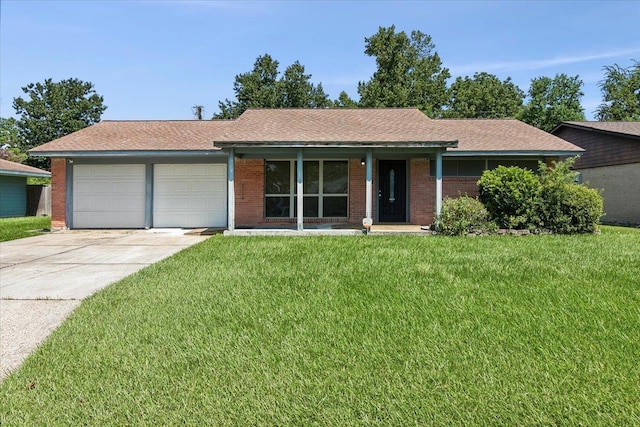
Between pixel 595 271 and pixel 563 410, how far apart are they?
→ 4345 mm

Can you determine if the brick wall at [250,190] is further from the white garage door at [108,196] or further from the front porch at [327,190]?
the white garage door at [108,196]

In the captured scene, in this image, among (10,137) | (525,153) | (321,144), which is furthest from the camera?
(10,137)

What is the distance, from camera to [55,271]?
6.51 metres

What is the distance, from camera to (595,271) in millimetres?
5707

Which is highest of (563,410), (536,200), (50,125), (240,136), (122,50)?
(50,125)

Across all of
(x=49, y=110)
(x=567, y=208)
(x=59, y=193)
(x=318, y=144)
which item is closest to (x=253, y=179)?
(x=318, y=144)

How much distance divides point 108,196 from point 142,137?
8.04ft

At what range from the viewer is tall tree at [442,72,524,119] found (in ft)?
116

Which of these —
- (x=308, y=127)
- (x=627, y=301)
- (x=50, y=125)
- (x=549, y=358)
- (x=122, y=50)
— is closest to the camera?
(x=549, y=358)

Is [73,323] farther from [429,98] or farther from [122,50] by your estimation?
[429,98]

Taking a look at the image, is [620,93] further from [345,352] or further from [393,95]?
[345,352]

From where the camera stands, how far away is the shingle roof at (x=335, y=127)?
1110cm

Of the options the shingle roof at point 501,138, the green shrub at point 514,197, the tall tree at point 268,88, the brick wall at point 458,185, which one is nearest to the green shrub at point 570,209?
the green shrub at point 514,197

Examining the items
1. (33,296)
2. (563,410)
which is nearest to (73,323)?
(33,296)
